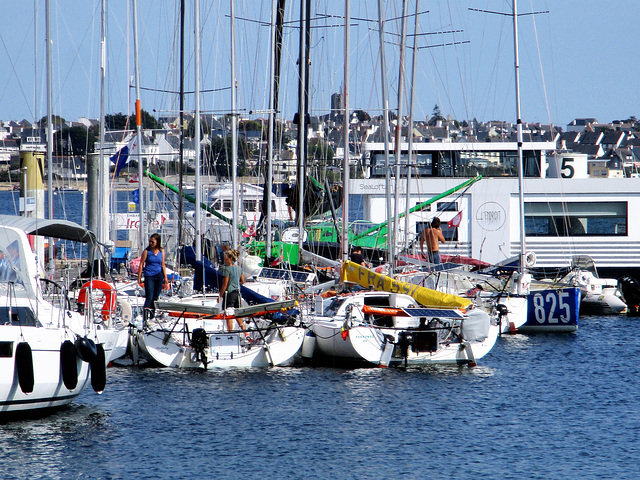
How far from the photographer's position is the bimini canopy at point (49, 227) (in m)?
15.6

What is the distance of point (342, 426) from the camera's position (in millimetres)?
15328

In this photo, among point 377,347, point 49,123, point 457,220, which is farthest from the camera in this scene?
point 457,220

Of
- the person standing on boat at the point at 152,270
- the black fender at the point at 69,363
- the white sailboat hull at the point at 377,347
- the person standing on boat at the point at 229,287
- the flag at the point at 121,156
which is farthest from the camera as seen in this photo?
the flag at the point at 121,156

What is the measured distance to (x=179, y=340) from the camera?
19.4 meters

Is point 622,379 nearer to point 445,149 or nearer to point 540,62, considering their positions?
point 540,62

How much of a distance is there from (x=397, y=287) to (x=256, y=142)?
121 ft

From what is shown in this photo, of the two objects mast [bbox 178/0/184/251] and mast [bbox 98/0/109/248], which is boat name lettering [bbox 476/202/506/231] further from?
Result: mast [bbox 98/0/109/248]

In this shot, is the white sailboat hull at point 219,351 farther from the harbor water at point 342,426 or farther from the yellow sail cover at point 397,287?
the yellow sail cover at point 397,287

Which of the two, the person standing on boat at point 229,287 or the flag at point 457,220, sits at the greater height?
the flag at point 457,220

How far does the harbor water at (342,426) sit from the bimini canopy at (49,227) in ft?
9.38

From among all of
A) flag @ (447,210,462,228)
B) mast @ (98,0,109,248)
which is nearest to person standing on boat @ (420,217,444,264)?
flag @ (447,210,462,228)

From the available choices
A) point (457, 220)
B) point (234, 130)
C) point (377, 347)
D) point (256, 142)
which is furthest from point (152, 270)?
point (256, 142)

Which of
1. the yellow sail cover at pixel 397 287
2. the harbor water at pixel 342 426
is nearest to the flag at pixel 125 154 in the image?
the yellow sail cover at pixel 397 287

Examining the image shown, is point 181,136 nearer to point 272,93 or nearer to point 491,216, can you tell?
point 272,93
